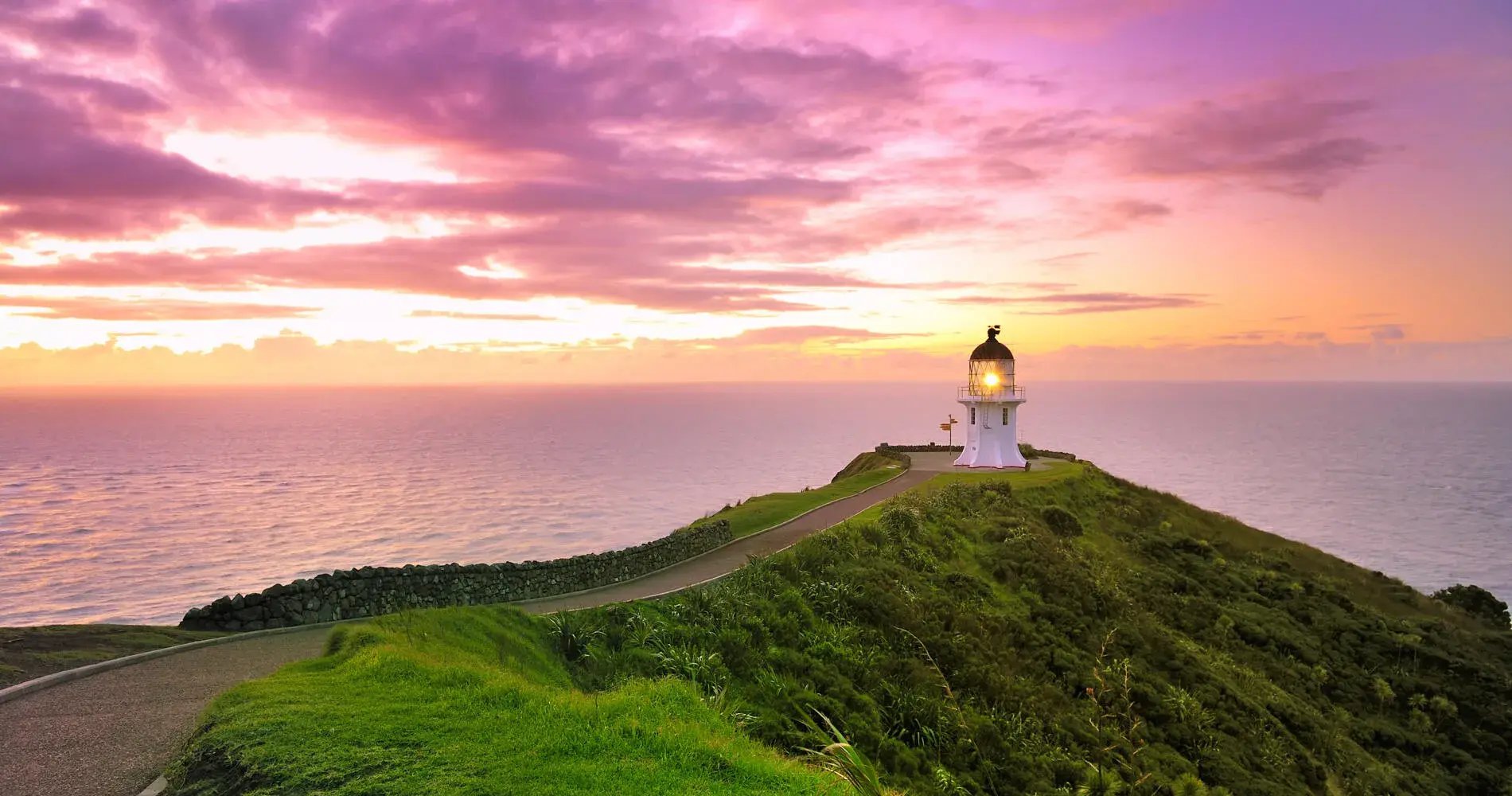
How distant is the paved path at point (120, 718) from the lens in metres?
9.91

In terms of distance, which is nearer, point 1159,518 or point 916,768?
point 916,768

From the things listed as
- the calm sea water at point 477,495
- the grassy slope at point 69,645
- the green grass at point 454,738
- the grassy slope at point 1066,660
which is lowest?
the calm sea water at point 477,495

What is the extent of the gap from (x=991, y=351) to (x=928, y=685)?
1457 inches

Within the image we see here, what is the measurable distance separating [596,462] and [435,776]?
111016mm

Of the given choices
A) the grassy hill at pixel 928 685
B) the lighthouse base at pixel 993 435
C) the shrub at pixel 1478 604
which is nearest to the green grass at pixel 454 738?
the grassy hill at pixel 928 685

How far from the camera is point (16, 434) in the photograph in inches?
6289

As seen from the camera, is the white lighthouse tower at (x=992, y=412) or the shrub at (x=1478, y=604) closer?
the shrub at (x=1478, y=604)

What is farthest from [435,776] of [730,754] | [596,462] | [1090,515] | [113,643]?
[596,462]

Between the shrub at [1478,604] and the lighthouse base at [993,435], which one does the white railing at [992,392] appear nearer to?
the lighthouse base at [993,435]

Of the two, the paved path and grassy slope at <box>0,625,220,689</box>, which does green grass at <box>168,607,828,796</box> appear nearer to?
the paved path

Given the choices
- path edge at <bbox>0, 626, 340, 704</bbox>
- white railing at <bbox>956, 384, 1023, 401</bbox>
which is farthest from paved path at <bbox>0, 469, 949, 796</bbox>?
white railing at <bbox>956, 384, 1023, 401</bbox>

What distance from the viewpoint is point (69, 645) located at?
50.8 feet

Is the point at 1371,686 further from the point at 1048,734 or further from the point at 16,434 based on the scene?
the point at 16,434

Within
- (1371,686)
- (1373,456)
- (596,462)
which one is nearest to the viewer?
(1371,686)
